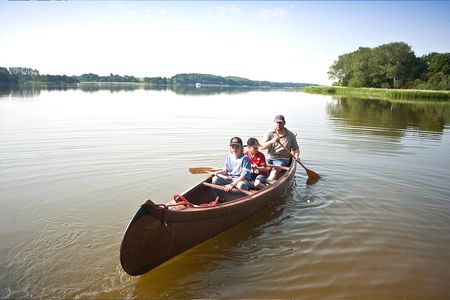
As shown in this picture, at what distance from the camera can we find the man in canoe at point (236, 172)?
284 inches

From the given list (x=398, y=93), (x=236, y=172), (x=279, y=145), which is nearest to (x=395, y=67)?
(x=398, y=93)

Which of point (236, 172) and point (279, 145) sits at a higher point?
point (279, 145)

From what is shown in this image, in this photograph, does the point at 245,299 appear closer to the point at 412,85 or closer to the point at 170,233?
the point at 170,233

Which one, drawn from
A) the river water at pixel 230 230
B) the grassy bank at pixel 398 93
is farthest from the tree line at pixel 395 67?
the river water at pixel 230 230

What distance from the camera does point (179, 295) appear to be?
4699mm

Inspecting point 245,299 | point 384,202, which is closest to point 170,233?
point 245,299

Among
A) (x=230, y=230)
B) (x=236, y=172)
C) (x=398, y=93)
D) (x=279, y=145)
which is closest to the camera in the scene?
(x=230, y=230)

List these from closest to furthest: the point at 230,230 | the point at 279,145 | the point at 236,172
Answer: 1. the point at 230,230
2. the point at 236,172
3. the point at 279,145

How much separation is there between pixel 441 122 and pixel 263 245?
22792 millimetres

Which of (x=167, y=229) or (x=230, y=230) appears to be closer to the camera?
(x=167, y=229)

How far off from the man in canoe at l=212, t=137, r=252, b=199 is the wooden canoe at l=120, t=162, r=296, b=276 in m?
0.59

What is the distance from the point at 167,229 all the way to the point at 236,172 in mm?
2839

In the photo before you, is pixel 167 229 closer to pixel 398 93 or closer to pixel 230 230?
pixel 230 230

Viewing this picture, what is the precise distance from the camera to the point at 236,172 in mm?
7594
